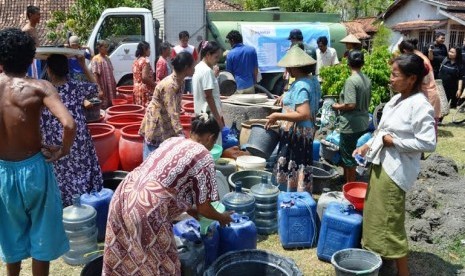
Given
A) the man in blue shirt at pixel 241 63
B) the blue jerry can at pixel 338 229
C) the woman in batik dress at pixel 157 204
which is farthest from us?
the man in blue shirt at pixel 241 63

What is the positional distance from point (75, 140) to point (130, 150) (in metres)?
0.86

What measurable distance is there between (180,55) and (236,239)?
5.93 feet

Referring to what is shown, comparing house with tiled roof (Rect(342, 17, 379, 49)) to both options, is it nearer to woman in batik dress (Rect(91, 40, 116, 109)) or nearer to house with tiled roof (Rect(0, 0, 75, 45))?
house with tiled roof (Rect(0, 0, 75, 45))

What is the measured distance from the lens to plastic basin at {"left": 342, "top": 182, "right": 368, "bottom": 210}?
3.74 m

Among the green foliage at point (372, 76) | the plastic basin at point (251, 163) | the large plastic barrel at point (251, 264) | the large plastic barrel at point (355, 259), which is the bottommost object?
the large plastic barrel at point (355, 259)

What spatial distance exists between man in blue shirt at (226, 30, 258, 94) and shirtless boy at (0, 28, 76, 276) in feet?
16.1

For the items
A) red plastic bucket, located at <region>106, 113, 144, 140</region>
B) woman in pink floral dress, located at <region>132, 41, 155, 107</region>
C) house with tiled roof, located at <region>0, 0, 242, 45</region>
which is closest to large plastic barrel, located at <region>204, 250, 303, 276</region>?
red plastic bucket, located at <region>106, 113, 144, 140</region>

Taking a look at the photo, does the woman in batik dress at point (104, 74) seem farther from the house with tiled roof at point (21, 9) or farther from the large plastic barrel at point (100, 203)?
the house with tiled roof at point (21, 9)

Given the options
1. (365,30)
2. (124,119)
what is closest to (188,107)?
(124,119)

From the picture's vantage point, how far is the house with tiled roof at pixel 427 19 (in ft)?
52.7

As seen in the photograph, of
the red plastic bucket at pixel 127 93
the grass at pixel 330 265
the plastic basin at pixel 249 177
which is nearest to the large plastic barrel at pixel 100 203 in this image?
the grass at pixel 330 265

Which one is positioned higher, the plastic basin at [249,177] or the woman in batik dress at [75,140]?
the woman in batik dress at [75,140]

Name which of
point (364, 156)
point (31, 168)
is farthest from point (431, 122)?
point (31, 168)

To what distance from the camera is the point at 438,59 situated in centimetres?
1113
